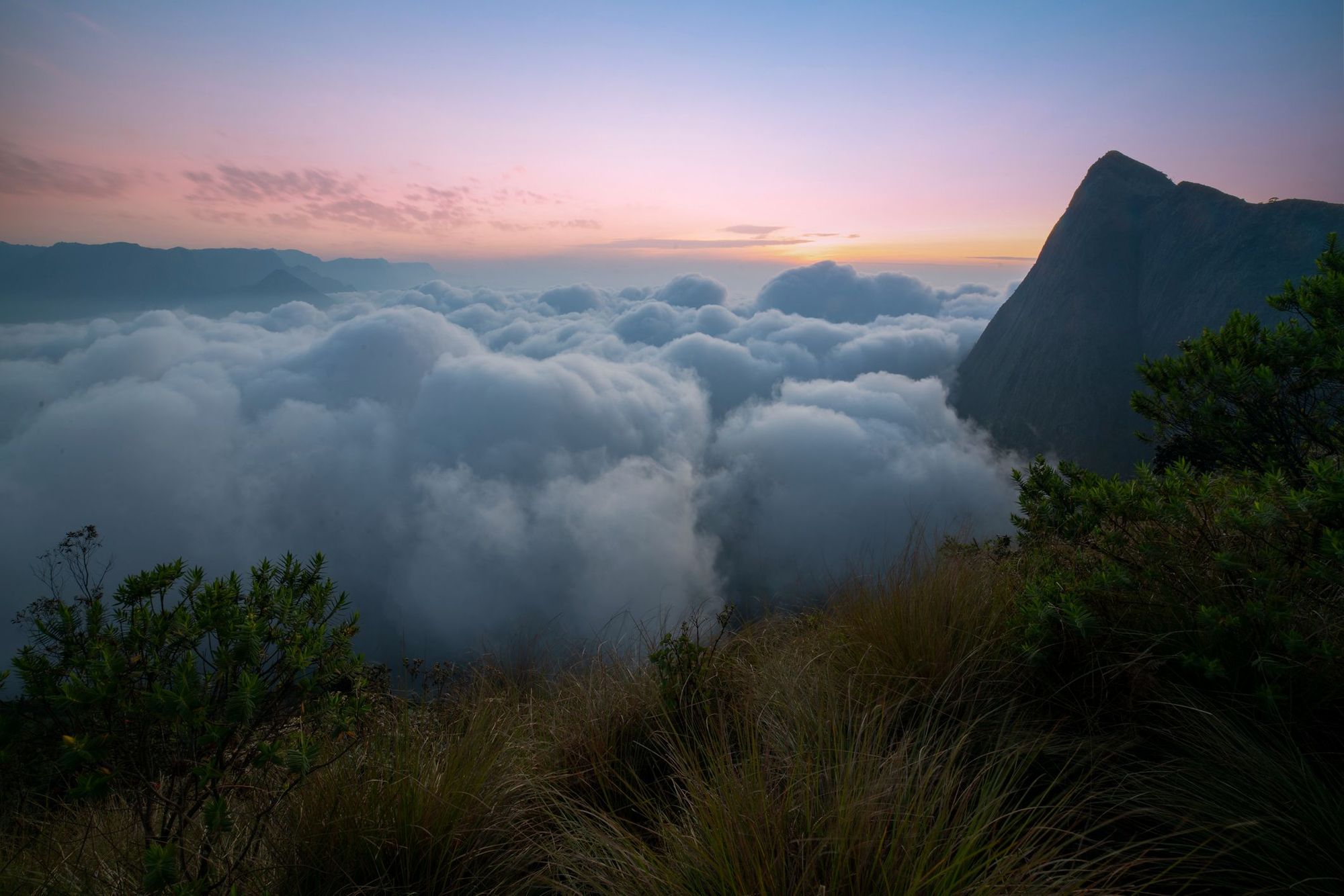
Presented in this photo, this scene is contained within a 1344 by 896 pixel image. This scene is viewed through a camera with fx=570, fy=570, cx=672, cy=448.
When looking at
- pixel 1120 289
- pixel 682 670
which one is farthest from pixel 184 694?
pixel 1120 289

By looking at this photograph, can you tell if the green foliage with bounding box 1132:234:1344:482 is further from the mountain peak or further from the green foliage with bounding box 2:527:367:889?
the mountain peak

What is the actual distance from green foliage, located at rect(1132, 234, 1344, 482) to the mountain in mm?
53964

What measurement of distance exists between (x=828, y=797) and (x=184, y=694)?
257 cm

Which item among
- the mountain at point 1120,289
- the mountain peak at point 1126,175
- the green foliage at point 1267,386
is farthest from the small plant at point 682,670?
the mountain peak at point 1126,175

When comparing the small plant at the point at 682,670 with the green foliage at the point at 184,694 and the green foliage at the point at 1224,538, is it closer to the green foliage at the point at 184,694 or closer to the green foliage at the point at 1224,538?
the green foliage at the point at 184,694

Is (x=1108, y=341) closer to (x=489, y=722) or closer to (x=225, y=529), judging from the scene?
(x=489, y=722)

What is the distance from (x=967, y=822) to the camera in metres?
2.08

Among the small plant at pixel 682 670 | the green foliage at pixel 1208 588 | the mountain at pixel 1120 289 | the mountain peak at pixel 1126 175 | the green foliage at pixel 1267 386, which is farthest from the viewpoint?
the mountain peak at pixel 1126 175

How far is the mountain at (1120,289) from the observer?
47469 mm

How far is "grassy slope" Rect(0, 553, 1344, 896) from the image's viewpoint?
6.79ft

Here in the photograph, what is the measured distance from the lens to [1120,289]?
58.8 m

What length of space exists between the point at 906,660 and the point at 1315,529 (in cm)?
218

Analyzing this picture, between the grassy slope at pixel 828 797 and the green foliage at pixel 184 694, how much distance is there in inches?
15.6

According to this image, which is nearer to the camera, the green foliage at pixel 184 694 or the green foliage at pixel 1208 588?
the green foliage at pixel 184 694
